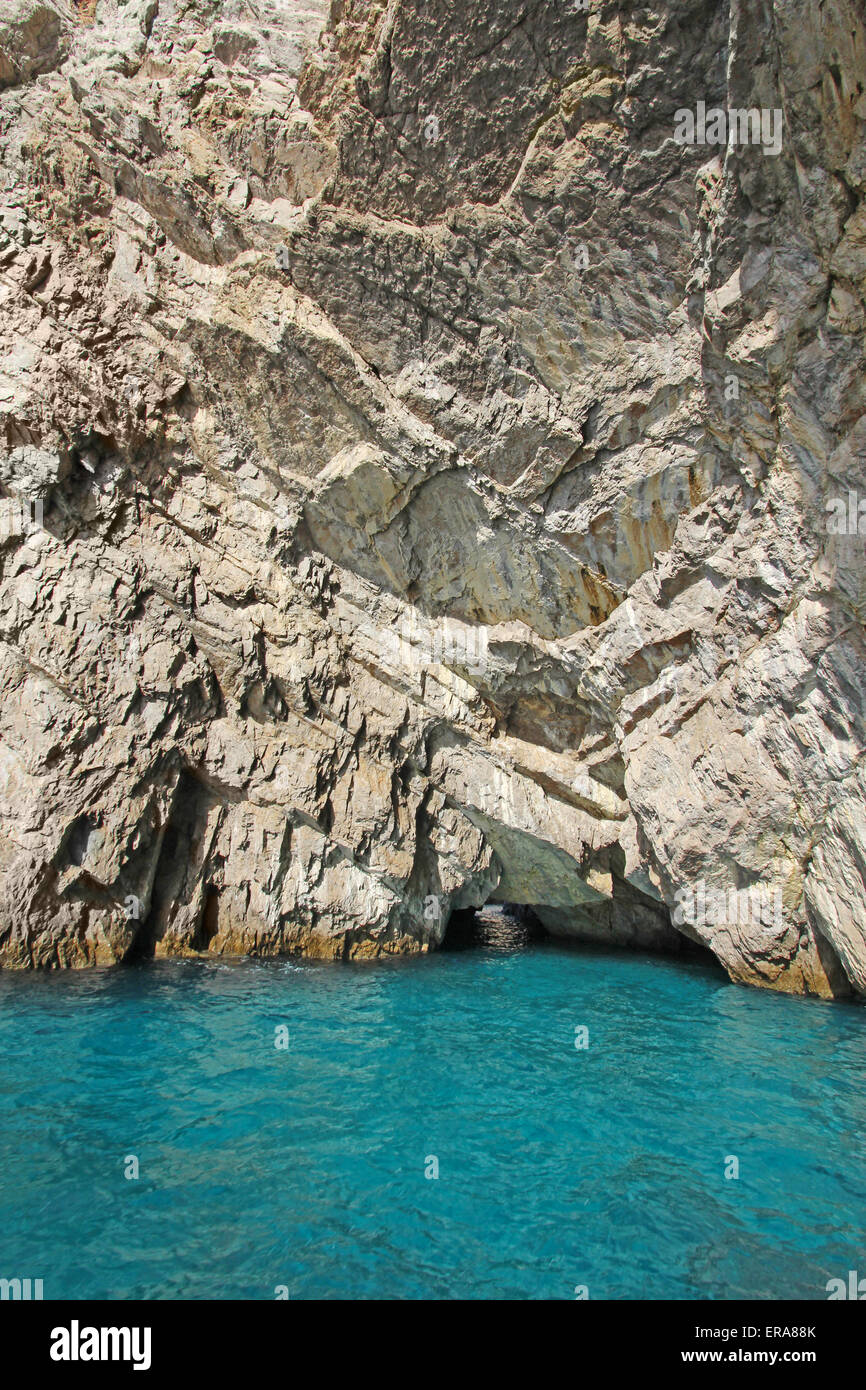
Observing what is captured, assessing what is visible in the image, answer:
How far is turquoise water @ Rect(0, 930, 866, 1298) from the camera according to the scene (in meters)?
6.39

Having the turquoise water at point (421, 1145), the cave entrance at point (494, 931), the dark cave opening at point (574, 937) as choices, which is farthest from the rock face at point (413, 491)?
the turquoise water at point (421, 1145)

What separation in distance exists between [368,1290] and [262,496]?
1664cm

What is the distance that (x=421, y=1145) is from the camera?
28.2 feet

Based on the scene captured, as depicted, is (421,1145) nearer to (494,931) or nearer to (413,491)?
(413,491)

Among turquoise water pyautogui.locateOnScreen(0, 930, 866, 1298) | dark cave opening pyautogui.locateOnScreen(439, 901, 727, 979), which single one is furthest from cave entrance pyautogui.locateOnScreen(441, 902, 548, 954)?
turquoise water pyautogui.locateOnScreen(0, 930, 866, 1298)

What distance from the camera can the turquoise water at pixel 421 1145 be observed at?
21.0ft

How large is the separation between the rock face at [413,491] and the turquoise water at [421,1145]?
151 inches

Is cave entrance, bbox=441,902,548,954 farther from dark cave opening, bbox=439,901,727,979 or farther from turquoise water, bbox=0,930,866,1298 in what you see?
turquoise water, bbox=0,930,866,1298

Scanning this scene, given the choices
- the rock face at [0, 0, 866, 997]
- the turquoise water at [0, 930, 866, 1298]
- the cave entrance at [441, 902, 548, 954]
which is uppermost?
the rock face at [0, 0, 866, 997]

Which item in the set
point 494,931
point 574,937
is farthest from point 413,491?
point 494,931

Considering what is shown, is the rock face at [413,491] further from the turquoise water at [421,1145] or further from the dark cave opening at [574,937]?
the turquoise water at [421,1145]

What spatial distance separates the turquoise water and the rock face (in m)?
3.84

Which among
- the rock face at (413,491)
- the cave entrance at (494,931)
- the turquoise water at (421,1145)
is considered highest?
the rock face at (413,491)

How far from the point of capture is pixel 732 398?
1350 cm
